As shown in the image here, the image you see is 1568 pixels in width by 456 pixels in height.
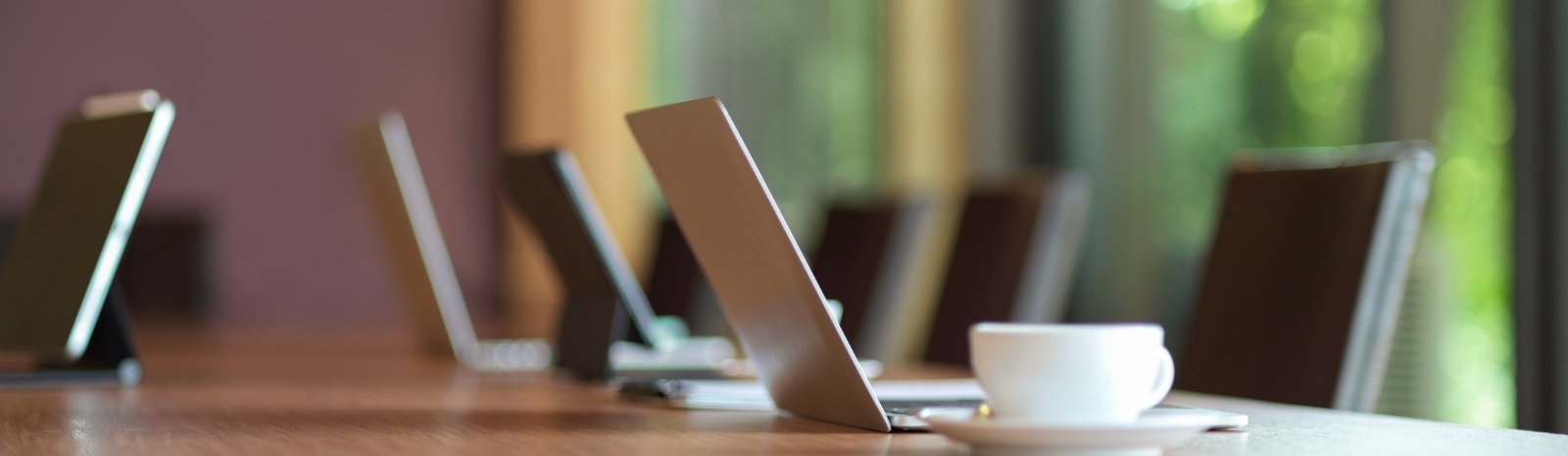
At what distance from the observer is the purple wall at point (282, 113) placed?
17.3 ft

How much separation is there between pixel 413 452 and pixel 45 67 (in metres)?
5.04

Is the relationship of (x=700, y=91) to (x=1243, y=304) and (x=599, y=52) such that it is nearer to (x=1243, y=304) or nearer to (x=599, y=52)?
(x=599, y=52)

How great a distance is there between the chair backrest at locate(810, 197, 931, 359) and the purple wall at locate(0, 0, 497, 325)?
266cm

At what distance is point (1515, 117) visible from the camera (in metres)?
2.88

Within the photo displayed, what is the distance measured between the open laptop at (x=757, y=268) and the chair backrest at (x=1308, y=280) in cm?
71

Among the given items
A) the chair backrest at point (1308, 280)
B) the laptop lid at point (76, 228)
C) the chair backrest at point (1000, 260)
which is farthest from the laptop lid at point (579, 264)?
the chair backrest at point (1000, 260)

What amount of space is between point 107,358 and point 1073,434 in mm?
1220

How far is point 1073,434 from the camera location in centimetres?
71

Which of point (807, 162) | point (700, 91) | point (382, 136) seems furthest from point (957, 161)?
point (382, 136)

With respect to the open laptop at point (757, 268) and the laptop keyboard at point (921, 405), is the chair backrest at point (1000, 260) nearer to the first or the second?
the laptop keyboard at point (921, 405)

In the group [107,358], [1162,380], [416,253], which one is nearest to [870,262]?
[416,253]

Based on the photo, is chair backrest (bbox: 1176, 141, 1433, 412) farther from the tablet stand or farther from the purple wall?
the purple wall

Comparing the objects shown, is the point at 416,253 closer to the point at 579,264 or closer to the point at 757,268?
the point at 579,264

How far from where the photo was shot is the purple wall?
17.3 ft
